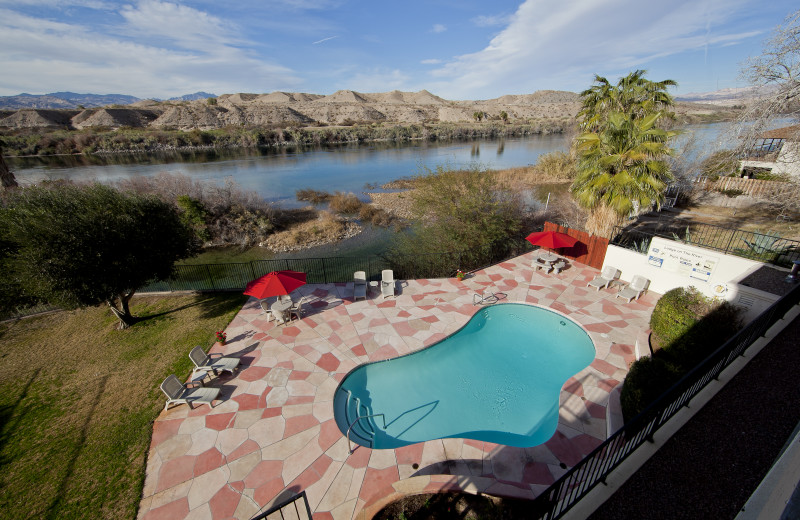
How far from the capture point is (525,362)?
952 cm

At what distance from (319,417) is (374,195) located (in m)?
29.4

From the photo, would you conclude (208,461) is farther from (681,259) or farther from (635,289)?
(681,259)

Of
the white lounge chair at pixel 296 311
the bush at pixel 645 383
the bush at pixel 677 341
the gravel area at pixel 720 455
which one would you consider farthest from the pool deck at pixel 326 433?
the gravel area at pixel 720 455

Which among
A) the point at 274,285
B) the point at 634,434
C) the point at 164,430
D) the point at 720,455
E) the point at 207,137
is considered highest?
the point at 207,137

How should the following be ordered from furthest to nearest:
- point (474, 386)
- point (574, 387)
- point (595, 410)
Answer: point (474, 386)
point (574, 387)
point (595, 410)

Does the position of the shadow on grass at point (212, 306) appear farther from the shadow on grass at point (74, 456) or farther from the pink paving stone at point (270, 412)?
the pink paving stone at point (270, 412)

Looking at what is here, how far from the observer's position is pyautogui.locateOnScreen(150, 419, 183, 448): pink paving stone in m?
6.82

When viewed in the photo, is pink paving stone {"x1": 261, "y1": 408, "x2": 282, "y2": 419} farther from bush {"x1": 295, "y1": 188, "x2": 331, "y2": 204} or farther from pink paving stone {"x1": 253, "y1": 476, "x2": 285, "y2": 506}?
bush {"x1": 295, "y1": 188, "x2": 331, "y2": 204}

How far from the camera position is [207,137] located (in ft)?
225

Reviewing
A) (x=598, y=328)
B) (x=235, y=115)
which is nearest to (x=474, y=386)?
(x=598, y=328)

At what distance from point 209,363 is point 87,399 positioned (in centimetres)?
297

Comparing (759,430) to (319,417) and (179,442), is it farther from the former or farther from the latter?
(179,442)

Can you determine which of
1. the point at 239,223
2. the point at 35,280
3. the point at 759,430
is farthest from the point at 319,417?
the point at 239,223

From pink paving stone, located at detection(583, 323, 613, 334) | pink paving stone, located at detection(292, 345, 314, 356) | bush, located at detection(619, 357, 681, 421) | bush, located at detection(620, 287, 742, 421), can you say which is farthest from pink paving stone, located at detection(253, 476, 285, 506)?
pink paving stone, located at detection(583, 323, 613, 334)
